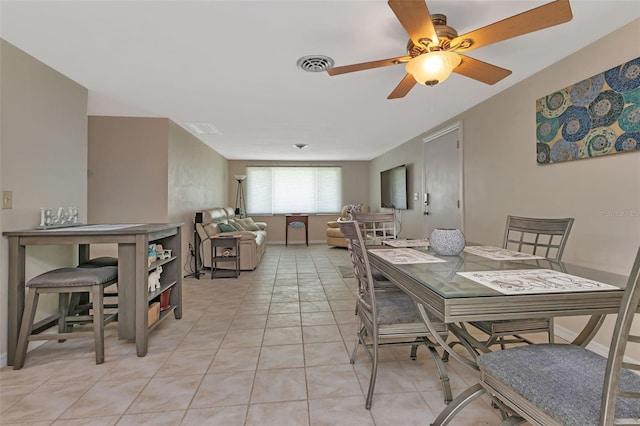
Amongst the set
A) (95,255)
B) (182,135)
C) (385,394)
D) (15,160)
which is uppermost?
(182,135)

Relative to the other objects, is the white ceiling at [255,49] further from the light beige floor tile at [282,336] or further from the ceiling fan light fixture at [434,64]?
the light beige floor tile at [282,336]

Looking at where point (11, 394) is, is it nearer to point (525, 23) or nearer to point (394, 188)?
point (525, 23)

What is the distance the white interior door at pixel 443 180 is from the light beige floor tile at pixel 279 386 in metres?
2.91

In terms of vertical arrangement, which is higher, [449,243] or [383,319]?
[449,243]

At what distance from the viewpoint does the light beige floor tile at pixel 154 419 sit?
1442 millimetres

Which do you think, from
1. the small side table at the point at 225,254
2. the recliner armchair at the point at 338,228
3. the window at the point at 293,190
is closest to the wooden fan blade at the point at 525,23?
the small side table at the point at 225,254

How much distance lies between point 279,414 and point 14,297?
192 cm

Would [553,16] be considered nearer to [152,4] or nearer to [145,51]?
[152,4]

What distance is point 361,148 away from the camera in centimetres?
621

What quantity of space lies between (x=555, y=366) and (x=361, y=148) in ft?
18.3

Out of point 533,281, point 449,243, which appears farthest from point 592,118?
point 533,281

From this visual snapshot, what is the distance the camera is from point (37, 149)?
226 centimetres

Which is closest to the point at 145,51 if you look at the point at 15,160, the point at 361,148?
the point at 15,160

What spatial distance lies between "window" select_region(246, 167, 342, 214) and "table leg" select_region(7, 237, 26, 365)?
5.88 m
